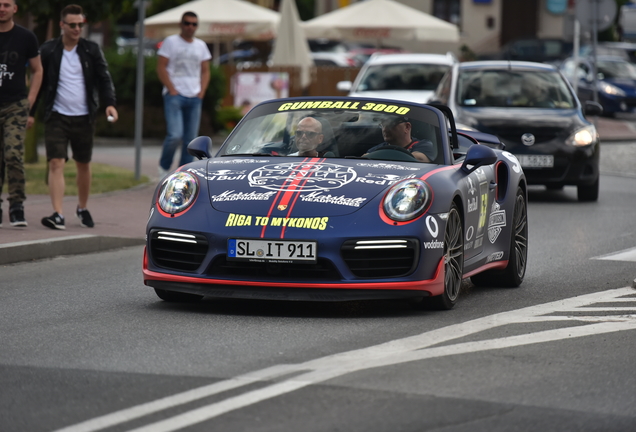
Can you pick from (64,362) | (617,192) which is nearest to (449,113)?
(64,362)

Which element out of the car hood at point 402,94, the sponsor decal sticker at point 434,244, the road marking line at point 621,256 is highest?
the car hood at point 402,94

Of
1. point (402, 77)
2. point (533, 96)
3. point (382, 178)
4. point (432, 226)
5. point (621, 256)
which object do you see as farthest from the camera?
point (402, 77)

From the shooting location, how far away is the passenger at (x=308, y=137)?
796cm

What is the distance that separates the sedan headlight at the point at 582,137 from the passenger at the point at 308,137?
806cm

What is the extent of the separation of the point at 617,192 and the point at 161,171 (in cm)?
596

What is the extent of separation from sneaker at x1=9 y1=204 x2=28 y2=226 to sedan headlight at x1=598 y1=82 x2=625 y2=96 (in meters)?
24.7

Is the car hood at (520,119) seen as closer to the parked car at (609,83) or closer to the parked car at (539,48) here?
the parked car at (609,83)

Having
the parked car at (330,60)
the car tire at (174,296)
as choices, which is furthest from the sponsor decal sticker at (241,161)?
the parked car at (330,60)

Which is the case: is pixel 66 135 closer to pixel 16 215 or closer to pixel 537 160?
pixel 16 215

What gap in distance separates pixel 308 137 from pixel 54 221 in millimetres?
3773

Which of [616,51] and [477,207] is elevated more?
[616,51]

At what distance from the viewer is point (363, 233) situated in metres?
6.98

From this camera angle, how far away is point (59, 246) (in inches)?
408

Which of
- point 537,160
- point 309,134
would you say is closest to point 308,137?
point 309,134
